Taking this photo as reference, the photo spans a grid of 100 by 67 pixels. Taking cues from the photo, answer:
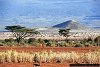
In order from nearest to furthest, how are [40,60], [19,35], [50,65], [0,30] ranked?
[50,65]
[40,60]
[19,35]
[0,30]

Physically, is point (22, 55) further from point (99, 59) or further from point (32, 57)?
point (99, 59)

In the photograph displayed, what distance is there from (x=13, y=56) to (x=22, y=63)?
53.3 inches

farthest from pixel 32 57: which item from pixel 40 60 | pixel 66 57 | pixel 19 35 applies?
pixel 19 35

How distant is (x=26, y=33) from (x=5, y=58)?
45653 mm

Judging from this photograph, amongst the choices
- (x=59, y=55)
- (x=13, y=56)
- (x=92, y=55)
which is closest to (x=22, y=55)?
(x=13, y=56)

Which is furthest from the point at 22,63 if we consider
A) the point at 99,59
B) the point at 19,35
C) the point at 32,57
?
the point at 19,35

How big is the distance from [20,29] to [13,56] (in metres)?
44.4

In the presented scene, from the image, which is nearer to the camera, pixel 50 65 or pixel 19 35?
pixel 50 65

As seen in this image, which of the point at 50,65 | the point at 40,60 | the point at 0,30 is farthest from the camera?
the point at 0,30

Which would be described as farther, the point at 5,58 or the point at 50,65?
the point at 5,58

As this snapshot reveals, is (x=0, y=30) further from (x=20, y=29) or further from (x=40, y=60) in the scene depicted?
(x=40, y=60)

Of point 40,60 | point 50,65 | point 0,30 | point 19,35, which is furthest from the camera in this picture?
point 0,30

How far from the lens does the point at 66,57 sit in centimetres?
2519

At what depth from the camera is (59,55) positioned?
25.6 m
